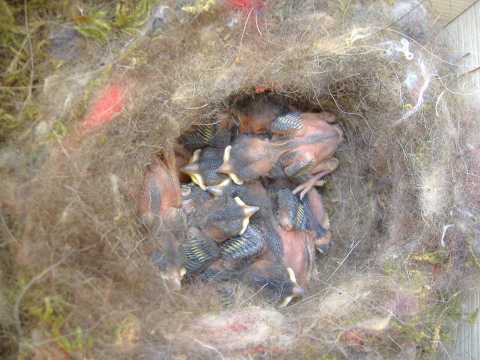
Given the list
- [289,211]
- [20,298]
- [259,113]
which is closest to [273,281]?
[289,211]

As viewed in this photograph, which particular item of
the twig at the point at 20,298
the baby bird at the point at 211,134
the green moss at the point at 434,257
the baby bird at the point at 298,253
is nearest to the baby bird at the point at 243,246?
the baby bird at the point at 298,253

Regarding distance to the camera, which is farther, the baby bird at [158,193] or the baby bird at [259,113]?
the baby bird at [259,113]

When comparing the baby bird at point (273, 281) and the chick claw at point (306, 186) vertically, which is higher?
the chick claw at point (306, 186)

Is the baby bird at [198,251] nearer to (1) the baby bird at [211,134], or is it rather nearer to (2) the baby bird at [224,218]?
→ (2) the baby bird at [224,218]

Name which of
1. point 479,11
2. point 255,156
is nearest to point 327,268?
point 255,156

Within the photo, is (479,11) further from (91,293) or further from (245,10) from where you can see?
(91,293)

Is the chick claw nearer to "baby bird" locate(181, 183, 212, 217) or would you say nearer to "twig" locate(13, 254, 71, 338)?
"baby bird" locate(181, 183, 212, 217)

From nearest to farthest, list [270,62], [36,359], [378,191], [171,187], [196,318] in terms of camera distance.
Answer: [36,359]
[196,318]
[270,62]
[171,187]
[378,191]

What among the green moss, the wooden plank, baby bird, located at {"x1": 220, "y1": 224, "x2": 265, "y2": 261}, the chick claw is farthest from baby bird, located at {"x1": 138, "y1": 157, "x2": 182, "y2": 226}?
the wooden plank
